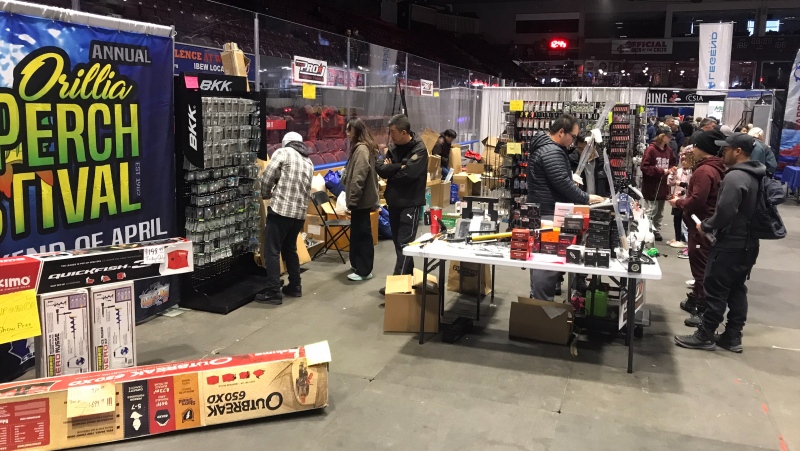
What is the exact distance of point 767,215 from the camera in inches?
165

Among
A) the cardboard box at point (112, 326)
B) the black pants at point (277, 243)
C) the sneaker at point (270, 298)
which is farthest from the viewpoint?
the sneaker at point (270, 298)

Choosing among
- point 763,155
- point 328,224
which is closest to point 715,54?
point 763,155

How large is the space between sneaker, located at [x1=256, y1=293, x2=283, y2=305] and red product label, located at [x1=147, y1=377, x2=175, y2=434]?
220cm

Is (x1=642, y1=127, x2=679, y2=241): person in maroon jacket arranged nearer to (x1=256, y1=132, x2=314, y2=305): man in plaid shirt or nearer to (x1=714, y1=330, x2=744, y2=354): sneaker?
(x1=714, y1=330, x2=744, y2=354): sneaker

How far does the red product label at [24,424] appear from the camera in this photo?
294cm

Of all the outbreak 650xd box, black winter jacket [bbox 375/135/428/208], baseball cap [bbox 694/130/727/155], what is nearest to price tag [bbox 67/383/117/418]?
the outbreak 650xd box

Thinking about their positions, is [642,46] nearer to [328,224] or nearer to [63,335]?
[328,224]

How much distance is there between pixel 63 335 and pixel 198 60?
4.27 meters

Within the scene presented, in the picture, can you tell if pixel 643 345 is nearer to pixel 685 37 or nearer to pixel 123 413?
pixel 123 413

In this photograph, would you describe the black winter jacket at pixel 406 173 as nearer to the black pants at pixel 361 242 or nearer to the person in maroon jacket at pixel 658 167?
the black pants at pixel 361 242

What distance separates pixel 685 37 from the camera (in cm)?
2617

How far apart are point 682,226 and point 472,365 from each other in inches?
202

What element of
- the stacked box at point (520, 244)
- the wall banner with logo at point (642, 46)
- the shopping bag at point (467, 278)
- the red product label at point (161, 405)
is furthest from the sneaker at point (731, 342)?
the wall banner with logo at point (642, 46)

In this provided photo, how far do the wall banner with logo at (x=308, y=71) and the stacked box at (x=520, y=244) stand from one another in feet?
15.7
